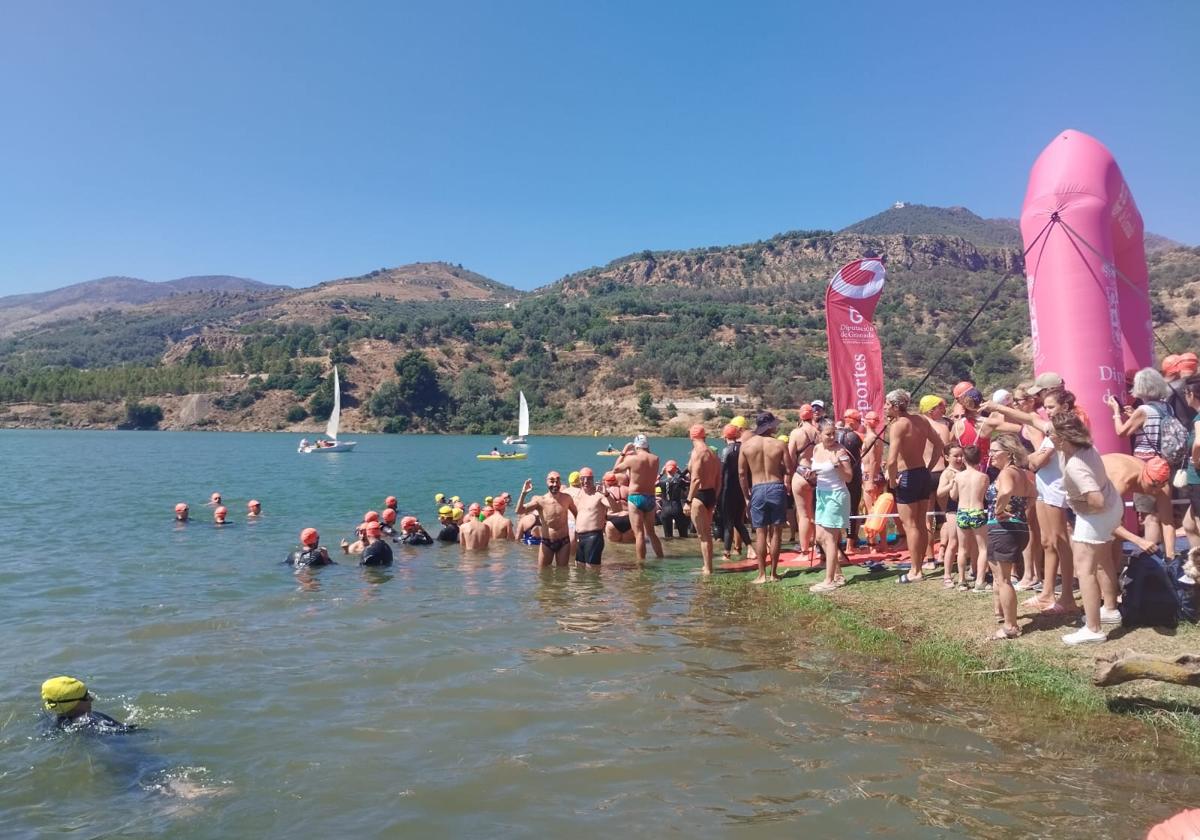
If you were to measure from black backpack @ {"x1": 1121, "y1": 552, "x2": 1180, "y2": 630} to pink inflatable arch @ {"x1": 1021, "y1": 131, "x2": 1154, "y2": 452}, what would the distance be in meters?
2.33

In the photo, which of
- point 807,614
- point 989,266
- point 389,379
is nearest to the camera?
point 807,614

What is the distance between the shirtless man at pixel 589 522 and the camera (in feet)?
40.2

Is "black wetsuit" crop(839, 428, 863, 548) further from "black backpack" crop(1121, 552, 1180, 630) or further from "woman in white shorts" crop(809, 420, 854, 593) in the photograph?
"black backpack" crop(1121, 552, 1180, 630)

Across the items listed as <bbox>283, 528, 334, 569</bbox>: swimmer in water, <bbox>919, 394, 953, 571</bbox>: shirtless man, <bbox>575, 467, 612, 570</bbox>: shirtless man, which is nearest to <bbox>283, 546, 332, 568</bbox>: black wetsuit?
<bbox>283, 528, 334, 569</bbox>: swimmer in water

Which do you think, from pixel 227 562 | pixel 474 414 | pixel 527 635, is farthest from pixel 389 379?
pixel 527 635

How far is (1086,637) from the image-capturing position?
6.50m

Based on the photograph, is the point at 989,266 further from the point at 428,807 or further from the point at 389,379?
the point at 428,807

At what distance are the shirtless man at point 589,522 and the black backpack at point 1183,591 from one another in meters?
7.23

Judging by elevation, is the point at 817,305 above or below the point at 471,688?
above

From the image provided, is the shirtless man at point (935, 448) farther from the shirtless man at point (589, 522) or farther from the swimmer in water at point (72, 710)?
the swimmer in water at point (72, 710)

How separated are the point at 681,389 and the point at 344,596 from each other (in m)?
86.0

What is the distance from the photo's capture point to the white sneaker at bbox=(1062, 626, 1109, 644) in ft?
21.2

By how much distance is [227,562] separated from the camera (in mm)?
14586

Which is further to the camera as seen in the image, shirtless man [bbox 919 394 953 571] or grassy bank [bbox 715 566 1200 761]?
shirtless man [bbox 919 394 953 571]
